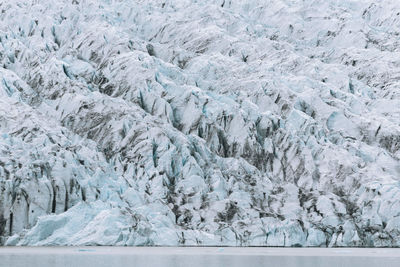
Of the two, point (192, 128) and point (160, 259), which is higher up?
point (160, 259)

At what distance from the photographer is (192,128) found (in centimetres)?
5794

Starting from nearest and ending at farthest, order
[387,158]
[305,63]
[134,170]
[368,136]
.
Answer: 1. [134,170]
2. [387,158]
3. [368,136]
4. [305,63]

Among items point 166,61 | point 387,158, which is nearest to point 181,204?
point 387,158

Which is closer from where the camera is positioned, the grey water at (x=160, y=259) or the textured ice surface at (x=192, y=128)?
the grey water at (x=160, y=259)

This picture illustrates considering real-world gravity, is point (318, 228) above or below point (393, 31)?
→ below

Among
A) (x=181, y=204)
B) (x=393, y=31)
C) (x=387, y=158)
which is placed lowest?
(x=181, y=204)

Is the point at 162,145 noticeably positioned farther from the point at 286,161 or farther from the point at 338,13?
the point at 338,13

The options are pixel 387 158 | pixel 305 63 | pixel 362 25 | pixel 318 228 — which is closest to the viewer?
pixel 318 228

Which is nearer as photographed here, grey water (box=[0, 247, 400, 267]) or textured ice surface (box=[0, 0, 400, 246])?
grey water (box=[0, 247, 400, 267])

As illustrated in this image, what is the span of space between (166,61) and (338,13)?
1074 inches

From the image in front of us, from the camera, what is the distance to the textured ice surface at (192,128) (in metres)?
45.2

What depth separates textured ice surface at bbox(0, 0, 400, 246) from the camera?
4519cm

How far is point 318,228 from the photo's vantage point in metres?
46.8

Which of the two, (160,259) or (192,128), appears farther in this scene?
(192,128)
